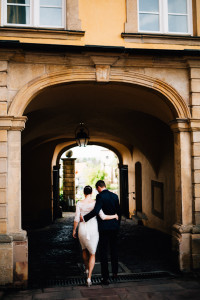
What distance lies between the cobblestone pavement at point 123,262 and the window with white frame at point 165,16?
15.8 feet

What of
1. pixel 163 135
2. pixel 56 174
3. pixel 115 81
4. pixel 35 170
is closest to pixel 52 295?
pixel 115 81

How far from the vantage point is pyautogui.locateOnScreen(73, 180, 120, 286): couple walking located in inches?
203

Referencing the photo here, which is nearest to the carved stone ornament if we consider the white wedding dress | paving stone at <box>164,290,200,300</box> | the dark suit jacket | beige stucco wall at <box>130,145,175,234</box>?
the dark suit jacket

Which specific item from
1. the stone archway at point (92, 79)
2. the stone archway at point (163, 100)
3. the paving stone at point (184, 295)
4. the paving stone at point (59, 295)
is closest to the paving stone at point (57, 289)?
the paving stone at point (59, 295)

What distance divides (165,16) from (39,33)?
2.58 meters

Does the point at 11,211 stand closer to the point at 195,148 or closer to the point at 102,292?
the point at 102,292

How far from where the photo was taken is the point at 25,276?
548cm

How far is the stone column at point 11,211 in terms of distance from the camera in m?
5.43

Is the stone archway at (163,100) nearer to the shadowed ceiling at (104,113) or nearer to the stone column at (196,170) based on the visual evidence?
the stone column at (196,170)

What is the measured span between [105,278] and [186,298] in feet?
4.29

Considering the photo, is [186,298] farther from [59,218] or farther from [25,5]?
[59,218]

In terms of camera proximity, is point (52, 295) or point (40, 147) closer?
point (52, 295)

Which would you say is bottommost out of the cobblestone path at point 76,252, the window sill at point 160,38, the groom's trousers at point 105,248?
the cobblestone path at point 76,252

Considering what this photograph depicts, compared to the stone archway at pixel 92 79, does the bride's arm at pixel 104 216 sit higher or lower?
lower
